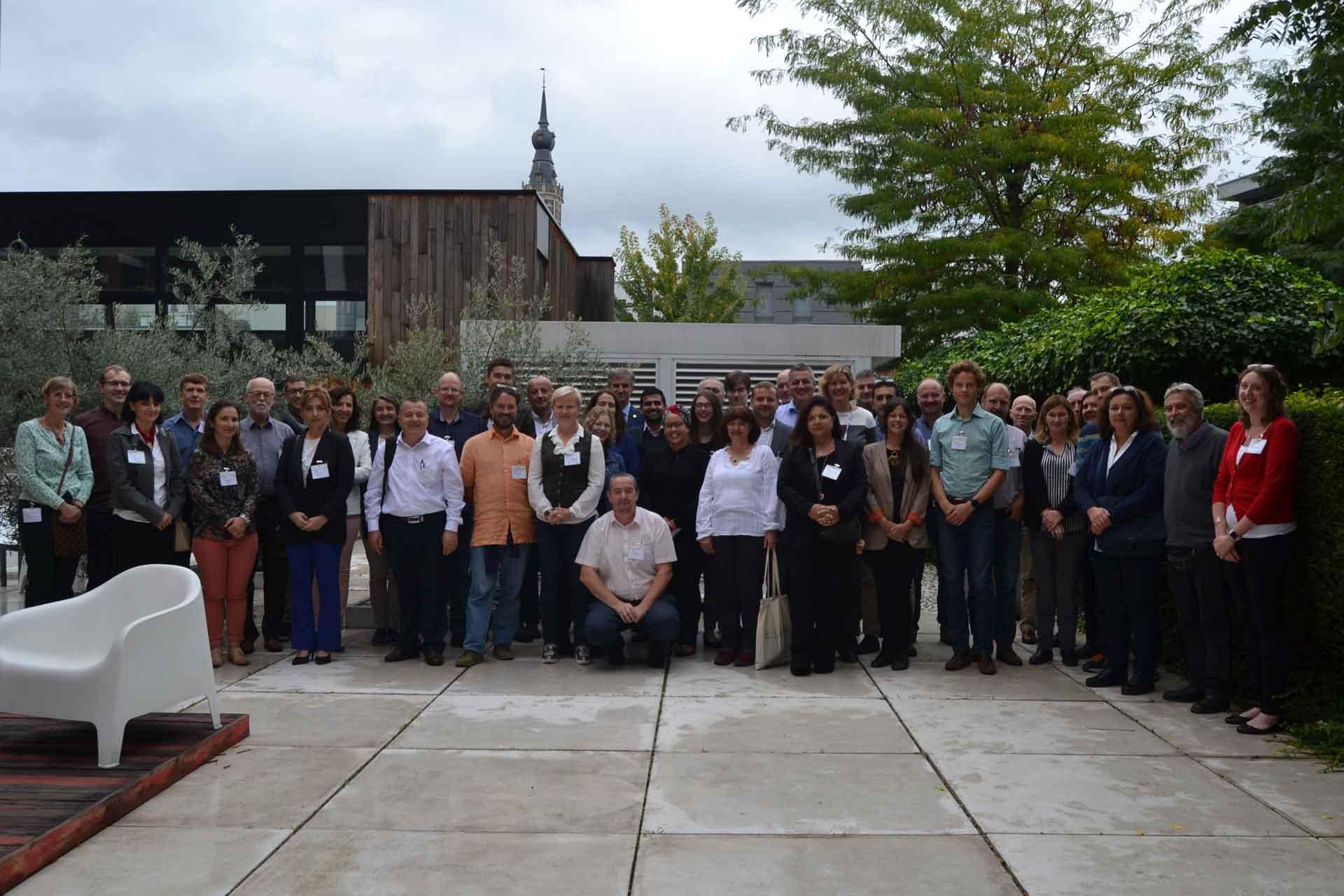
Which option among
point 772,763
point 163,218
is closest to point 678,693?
point 772,763

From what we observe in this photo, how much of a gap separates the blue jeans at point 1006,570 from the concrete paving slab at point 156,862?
196 inches

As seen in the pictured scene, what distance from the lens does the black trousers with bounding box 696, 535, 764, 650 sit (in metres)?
7.54

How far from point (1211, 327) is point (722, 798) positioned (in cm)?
587

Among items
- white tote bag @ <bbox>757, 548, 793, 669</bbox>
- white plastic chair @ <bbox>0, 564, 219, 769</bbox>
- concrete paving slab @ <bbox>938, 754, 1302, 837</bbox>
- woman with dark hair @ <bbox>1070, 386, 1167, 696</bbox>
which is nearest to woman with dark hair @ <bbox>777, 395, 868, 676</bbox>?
white tote bag @ <bbox>757, 548, 793, 669</bbox>

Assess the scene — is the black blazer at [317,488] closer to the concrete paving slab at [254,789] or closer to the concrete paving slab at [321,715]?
the concrete paving slab at [321,715]

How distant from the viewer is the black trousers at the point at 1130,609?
6.65m

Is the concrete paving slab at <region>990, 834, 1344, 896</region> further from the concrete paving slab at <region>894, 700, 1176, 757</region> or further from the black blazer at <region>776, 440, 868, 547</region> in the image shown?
the black blazer at <region>776, 440, 868, 547</region>

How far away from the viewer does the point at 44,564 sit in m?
7.45

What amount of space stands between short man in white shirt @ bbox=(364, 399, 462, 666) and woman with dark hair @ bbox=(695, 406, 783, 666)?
1.74 meters

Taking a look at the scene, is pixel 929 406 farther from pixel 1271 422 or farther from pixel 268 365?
pixel 268 365

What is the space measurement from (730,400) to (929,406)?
152 centimetres

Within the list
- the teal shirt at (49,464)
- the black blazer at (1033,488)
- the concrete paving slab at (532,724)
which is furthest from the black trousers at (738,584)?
the teal shirt at (49,464)

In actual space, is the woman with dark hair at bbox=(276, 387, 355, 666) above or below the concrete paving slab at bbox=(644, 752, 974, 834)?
above

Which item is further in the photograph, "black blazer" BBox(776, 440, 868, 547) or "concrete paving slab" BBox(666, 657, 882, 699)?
"black blazer" BBox(776, 440, 868, 547)
